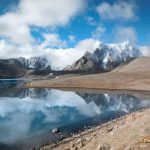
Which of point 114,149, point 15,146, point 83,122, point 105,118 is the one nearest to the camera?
point 114,149

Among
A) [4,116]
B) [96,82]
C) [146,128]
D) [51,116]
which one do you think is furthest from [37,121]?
[96,82]

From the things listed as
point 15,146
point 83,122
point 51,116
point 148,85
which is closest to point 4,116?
point 51,116

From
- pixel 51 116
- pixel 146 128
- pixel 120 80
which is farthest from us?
pixel 120 80

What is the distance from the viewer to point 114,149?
2712 centimetres

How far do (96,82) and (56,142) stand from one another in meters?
118

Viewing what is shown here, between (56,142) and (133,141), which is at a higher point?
(133,141)

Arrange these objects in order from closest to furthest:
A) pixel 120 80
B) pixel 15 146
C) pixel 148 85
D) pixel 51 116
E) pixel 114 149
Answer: pixel 114 149 → pixel 15 146 → pixel 51 116 → pixel 148 85 → pixel 120 80

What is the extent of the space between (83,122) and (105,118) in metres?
6.10

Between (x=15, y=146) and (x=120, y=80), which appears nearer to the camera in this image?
(x=15, y=146)

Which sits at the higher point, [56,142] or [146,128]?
[146,128]

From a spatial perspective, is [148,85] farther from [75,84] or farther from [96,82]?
[75,84]

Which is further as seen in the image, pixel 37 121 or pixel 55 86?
pixel 55 86

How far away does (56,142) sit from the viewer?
39188 mm

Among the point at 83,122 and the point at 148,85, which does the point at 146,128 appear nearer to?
the point at 83,122
